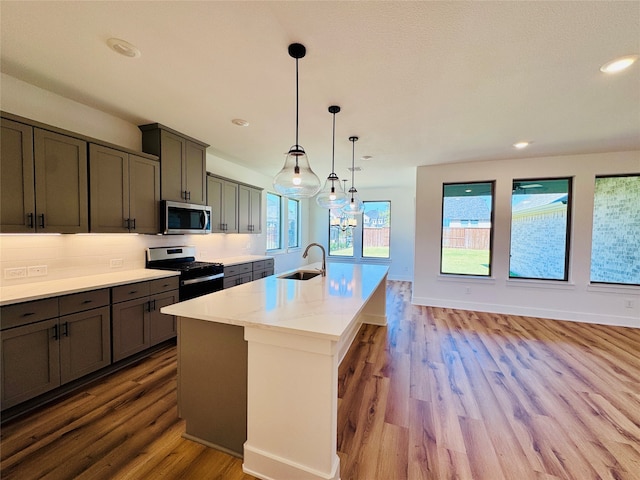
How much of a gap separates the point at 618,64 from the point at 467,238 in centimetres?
321

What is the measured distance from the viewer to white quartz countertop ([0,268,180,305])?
1893 mm

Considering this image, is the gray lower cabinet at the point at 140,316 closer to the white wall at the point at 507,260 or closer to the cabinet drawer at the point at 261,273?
the cabinet drawer at the point at 261,273

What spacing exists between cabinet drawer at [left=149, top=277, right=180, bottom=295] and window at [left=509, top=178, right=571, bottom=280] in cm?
513

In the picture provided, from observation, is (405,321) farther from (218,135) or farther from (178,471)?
(218,135)

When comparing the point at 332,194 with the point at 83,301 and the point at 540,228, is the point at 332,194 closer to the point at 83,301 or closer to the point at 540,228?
the point at 83,301

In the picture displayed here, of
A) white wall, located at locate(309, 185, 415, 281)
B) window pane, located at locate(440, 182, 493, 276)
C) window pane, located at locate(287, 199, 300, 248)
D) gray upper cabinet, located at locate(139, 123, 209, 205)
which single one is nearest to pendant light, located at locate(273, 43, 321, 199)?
gray upper cabinet, located at locate(139, 123, 209, 205)

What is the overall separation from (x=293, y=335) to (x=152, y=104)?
2644 millimetres

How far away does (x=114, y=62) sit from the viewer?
1.93 metres

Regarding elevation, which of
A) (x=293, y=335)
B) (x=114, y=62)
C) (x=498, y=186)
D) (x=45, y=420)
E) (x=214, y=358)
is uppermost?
(x=114, y=62)

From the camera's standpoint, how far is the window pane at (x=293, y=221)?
7.23m

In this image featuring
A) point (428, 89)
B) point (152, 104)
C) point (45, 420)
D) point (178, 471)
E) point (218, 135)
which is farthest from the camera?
point (218, 135)

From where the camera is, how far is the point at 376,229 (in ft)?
25.0

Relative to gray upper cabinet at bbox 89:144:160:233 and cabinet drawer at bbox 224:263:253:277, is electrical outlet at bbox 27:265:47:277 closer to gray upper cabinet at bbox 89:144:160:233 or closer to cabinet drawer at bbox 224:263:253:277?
gray upper cabinet at bbox 89:144:160:233

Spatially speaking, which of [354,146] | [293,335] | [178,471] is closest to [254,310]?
[293,335]
